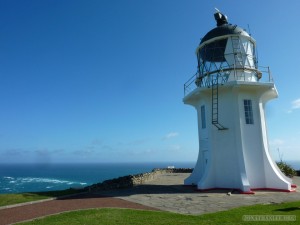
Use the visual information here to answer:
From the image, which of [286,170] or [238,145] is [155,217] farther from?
[286,170]

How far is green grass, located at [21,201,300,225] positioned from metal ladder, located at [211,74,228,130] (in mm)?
6850

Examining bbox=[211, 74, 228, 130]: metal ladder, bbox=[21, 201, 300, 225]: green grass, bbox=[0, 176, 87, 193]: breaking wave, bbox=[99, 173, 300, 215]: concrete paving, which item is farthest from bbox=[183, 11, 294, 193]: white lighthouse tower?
bbox=[0, 176, 87, 193]: breaking wave

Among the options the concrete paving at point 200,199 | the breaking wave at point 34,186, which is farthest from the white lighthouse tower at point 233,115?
the breaking wave at point 34,186

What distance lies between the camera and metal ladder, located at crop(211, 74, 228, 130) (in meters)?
17.3

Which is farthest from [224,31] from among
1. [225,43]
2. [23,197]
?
[23,197]

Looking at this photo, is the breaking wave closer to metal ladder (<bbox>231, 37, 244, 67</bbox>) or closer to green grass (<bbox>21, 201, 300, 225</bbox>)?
metal ladder (<bbox>231, 37, 244, 67</bbox>)

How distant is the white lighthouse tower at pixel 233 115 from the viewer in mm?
16812

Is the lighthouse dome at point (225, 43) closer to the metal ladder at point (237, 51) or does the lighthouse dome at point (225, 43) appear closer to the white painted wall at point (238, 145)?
the metal ladder at point (237, 51)

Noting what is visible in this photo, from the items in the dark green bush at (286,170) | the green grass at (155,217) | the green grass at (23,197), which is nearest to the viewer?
the green grass at (155,217)

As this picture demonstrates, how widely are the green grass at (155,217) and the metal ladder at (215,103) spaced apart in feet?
22.5

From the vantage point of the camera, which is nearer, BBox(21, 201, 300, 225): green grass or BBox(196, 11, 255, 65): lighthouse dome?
BBox(21, 201, 300, 225): green grass

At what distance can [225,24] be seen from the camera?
19281 mm

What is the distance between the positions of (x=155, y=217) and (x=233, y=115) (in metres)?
9.71

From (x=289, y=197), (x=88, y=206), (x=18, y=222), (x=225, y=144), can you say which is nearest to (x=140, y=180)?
(x=225, y=144)
